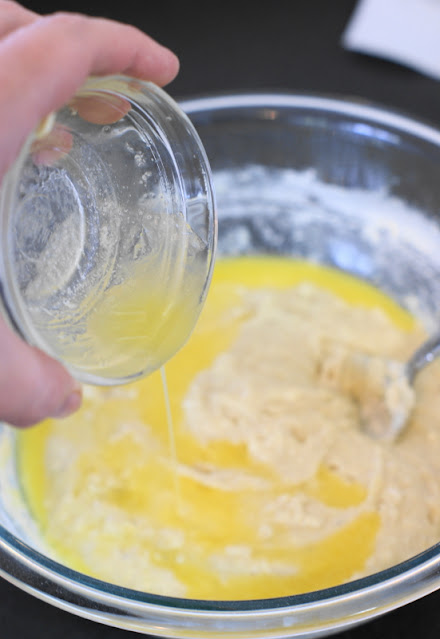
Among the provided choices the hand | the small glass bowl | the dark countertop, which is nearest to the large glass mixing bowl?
the dark countertop

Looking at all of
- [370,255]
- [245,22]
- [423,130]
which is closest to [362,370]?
[370,255]

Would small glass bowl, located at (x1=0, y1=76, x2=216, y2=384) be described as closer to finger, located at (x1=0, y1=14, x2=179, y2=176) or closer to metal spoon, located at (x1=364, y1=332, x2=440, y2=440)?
finger, located at (x1=0, y1=14, x2=179, y2=176)

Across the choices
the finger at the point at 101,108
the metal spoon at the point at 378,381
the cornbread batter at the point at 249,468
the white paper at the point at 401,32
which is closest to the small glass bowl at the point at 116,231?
the finger at the point at 101,108

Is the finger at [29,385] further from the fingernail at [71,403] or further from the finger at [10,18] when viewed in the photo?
the finger at [10,18]

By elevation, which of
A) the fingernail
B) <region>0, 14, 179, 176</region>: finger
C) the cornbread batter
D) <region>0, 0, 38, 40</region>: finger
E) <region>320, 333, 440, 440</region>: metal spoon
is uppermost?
<region>0, 14, 179, 176</region>: finger

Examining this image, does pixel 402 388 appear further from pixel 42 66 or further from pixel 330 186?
pixel 42 66

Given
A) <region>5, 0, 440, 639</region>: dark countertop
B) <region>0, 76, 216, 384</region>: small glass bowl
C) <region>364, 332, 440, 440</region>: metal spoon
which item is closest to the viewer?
<region>0, 76, 216, 384</region>: small glass bowl

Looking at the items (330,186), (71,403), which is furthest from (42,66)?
(330,186)
